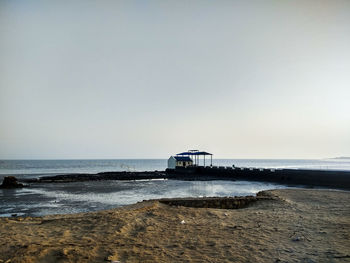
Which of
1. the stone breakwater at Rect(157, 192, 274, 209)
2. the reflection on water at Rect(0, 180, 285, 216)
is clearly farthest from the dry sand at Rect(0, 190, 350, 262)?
the reflection on water at Rect(0, 180, 285, 216)

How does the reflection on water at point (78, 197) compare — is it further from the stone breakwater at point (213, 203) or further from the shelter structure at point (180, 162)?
the shelter structure at point (180, 162)

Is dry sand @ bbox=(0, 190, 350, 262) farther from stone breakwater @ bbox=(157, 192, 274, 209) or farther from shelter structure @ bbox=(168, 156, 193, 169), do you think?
shelter structure @ bbox=(168, 156, 193, 169)

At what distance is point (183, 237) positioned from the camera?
579 cm

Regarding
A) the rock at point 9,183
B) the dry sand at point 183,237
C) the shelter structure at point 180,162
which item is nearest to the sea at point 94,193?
the rock at point 9,183

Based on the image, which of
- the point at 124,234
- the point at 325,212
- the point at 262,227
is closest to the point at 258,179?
the point at 325,212

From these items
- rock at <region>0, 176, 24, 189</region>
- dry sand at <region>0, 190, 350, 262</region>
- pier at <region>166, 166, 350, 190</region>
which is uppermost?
dry sand at <region>0, 190, 350, 262</region>


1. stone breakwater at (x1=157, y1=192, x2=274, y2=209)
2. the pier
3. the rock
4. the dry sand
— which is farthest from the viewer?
the rock

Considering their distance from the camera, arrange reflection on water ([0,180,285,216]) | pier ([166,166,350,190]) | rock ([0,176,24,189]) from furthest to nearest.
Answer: rock ([0,176,24,189])
pier ([166,166,350,190])
reflection on water ([0,180,285,216])

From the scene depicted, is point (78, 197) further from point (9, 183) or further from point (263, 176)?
point (263, 176)

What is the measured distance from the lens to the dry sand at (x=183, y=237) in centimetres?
448

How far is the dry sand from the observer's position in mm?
4484

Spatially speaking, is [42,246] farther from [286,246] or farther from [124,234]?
[286,246]

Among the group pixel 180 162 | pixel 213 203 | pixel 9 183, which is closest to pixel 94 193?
pixel 9 183

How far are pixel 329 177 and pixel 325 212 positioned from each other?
19.6 meters
